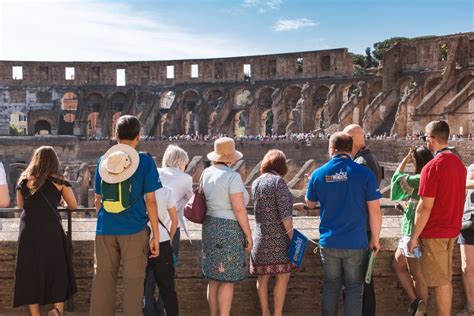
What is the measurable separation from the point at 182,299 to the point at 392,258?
2423 millimetres

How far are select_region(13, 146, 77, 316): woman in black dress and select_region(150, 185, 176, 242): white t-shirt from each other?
0.91m

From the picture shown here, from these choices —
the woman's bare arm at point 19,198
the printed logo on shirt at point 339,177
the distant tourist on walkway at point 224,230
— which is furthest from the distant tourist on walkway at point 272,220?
the woman's bare arm at point 19,198

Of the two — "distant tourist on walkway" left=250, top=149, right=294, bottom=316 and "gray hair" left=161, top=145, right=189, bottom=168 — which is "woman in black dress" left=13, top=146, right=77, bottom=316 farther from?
"distant tourist on walkway" left=250, top=149, right=294, bottom=316

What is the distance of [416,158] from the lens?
5.43m

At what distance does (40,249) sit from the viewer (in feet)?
16.4

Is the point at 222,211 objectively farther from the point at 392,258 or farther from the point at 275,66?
the point at 275,66

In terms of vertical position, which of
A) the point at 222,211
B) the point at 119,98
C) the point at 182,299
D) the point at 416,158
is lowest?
the point at 182,299

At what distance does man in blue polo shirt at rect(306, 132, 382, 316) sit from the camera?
4.85m

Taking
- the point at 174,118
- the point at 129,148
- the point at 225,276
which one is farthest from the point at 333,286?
the point at 174,118

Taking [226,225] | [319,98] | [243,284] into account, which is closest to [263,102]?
[319,98]

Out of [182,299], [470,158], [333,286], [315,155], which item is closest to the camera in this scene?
[333,286]

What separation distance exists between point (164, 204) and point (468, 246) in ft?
10.3

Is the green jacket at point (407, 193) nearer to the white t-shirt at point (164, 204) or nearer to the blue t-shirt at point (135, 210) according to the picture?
the white t-shirt at point (164, 204)

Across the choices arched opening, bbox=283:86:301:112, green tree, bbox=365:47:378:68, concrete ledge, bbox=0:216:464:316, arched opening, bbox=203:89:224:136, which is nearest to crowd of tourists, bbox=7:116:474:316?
concrete ledge, bbox=0:216:464:316
